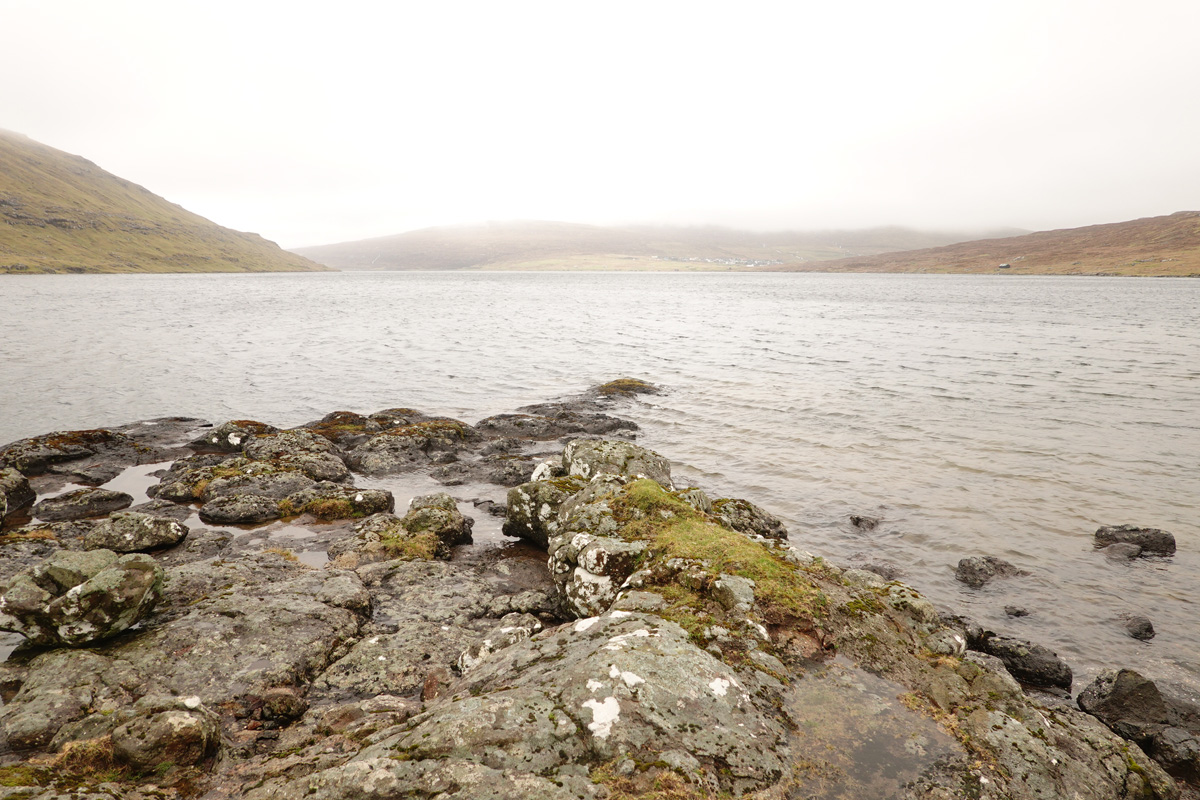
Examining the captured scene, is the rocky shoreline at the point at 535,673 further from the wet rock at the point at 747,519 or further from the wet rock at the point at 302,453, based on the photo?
the wet rock at the point at 302,453

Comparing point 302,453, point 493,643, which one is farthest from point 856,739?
point 302,453

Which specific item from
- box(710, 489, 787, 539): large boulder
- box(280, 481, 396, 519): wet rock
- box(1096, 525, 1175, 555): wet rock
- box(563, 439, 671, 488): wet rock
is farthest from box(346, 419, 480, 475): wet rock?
box(1096, 525, 1175, 555): wet rock

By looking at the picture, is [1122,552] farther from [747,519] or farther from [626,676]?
[626,676]

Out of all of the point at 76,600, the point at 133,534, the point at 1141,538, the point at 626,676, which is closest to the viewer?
the point at 626,676

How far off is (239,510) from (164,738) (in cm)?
1135

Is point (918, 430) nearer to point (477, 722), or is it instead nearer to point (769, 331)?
point (477, 722)

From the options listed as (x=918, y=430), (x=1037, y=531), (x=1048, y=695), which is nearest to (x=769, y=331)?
(x=918, y=430)

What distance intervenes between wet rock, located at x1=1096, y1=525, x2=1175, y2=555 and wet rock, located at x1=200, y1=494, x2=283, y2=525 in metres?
22.6

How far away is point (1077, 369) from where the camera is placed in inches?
1539

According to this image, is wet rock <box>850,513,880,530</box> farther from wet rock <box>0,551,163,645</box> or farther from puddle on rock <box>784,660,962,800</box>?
wet rock <box>0,551,163,645</box>

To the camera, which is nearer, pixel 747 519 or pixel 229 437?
pixel 747 519

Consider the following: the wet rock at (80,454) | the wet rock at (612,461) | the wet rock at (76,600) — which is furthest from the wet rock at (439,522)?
the wet rock at (80,454)

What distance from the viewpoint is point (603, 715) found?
18.4ft

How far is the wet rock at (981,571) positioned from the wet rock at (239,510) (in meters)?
18.1
